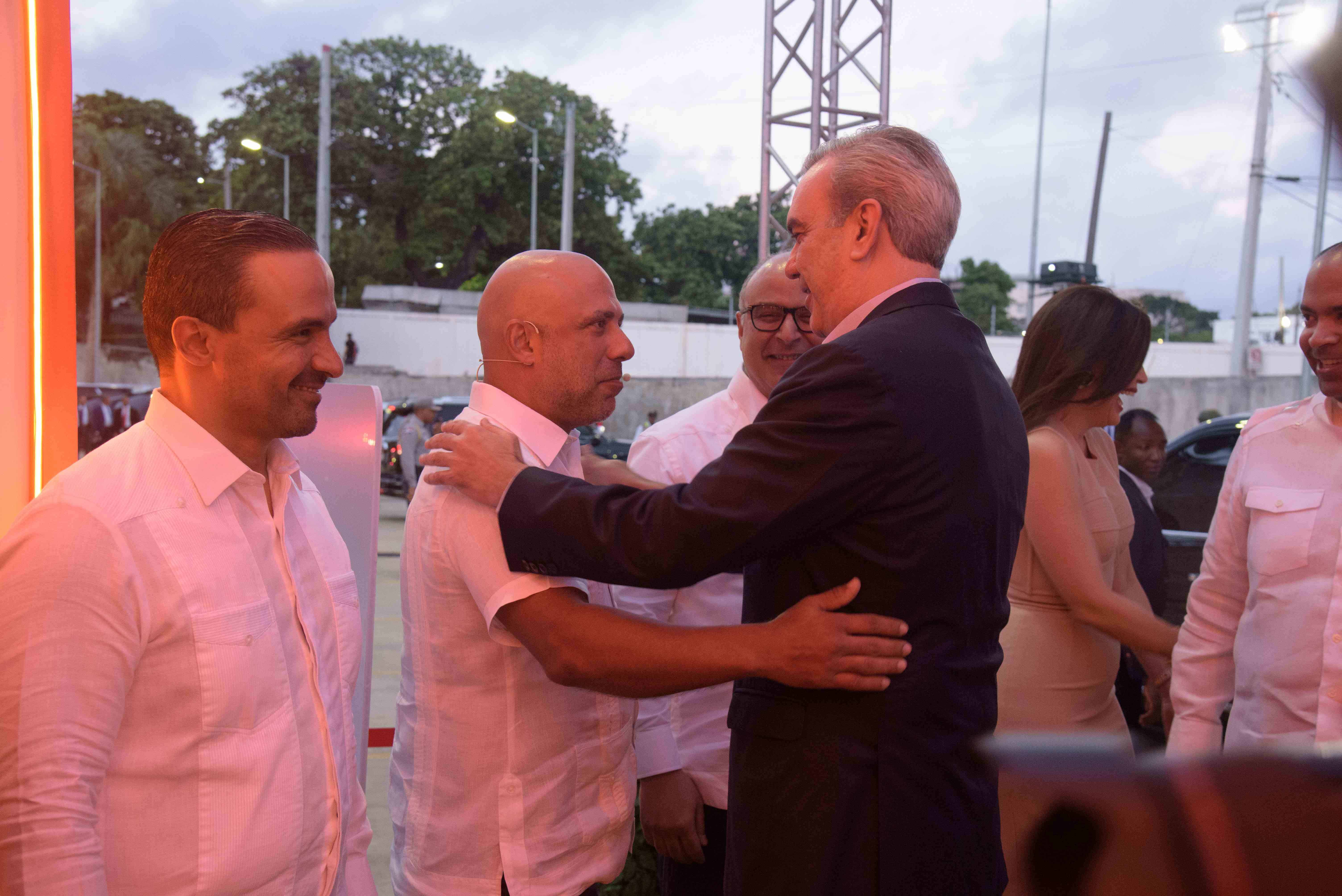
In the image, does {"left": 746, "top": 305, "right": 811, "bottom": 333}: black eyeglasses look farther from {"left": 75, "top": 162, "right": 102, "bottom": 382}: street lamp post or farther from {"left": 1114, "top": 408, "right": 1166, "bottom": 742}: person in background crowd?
{"left": 75, "top": 162, "right": 102, "bottom": 382}: street lamp post

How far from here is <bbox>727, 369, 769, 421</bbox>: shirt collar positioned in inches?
111

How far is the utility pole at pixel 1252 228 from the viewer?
1.99 feet

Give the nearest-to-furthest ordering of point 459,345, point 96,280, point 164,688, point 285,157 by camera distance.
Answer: point 164,688 → point 96,280 → point 459,345 → point 285,157

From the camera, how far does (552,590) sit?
1.76m

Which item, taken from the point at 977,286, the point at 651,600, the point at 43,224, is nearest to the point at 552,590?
the point at 651,600

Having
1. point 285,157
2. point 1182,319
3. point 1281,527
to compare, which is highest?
point 285,157

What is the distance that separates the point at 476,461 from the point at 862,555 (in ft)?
2.23

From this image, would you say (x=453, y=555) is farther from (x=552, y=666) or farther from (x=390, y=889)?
(x=390, y=889)

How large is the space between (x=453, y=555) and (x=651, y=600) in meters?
0.79

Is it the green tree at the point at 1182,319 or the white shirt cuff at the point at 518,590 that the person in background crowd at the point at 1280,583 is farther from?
the green tree at the point at 1182,319

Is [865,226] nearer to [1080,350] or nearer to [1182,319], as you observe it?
[1080,350]

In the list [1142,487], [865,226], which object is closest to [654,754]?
[865,226]

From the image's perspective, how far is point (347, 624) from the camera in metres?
1.82

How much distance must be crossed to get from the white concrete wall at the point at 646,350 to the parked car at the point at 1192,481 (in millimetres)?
22193
